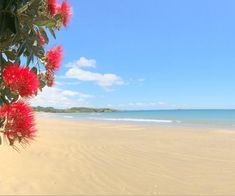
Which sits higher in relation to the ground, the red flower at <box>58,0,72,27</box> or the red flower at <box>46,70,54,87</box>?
the red flower at <box>58,0,72,27</box>

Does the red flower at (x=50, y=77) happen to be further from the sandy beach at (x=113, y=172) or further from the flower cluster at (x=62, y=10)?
the sandy beach at (x=113, y=172)

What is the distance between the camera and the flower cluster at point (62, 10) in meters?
1.82

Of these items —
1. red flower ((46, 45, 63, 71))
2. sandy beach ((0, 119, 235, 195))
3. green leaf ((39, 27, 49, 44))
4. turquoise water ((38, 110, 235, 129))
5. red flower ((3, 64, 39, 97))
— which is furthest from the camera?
turquoise water ((38, 110, 235, 129))

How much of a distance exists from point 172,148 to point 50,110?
243 feet

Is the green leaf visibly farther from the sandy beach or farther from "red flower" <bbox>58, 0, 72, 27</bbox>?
the sandy beach

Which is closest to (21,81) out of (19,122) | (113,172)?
(19,122)

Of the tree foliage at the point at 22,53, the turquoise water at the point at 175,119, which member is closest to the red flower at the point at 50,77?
the tree foliage at the point at 22,53

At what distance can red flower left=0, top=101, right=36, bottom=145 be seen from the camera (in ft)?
3.95

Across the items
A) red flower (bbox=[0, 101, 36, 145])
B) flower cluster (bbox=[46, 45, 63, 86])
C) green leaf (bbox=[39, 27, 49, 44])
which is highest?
green leaf (bbox=[39, 27, 49, 44])

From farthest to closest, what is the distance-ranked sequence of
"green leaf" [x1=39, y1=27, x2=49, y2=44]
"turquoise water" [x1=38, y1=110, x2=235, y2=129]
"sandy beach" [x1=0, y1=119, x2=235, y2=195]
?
"turquoise water" [x1=38, y1=110, x2=235, y2=129], "sandy beach" [x1=0, y1=119, x2=235, y2=195], "green leaf" [x1=39, y1=27, x2=49, y2=44]

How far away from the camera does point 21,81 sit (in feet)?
3.82

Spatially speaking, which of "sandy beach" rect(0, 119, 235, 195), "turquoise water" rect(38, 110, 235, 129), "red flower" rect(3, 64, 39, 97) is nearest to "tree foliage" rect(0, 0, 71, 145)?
"red flower" rect(3, 64, 39, 97)

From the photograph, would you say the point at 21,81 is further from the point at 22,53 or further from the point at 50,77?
the point at 50,77

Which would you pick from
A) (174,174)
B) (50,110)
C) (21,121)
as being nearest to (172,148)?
(174,174)
